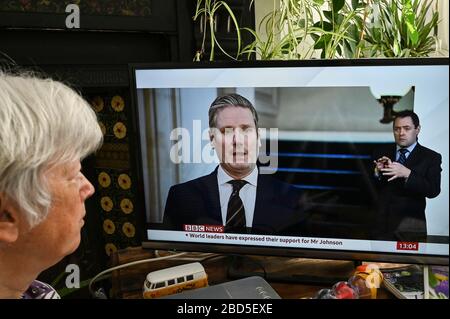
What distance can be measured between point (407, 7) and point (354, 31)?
0.24 m

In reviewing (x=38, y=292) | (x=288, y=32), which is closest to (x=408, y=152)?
(x=288, y=32)

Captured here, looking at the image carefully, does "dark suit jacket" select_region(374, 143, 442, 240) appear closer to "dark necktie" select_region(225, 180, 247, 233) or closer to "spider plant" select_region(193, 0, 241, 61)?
"dark necktie" select_region(225, 180, 247, 233)

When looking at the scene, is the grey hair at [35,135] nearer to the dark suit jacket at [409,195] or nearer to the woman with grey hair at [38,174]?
the woman with grey hair at [38,174]

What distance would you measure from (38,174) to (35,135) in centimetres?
6

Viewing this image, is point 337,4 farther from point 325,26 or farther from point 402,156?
point 402,156

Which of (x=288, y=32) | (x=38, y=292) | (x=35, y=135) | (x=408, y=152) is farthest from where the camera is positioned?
(x=288, y=32)

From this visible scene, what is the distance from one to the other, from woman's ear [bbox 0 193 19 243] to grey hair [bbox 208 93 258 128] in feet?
1.62

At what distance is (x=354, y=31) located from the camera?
1.41 m

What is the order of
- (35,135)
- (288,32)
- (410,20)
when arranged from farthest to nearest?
1. (410,20)
2. (288,32)
3. (35,135)

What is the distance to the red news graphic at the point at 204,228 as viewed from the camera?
107 centimetres

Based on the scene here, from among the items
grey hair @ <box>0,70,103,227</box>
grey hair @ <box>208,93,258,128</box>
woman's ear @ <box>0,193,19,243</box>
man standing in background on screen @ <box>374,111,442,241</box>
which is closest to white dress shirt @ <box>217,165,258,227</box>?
grey hair @ <box>208,93,258,128</box>

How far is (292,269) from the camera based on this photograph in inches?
43.9

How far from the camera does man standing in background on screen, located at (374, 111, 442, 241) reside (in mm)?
936

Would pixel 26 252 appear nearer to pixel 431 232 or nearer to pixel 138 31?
pixel 431 232
